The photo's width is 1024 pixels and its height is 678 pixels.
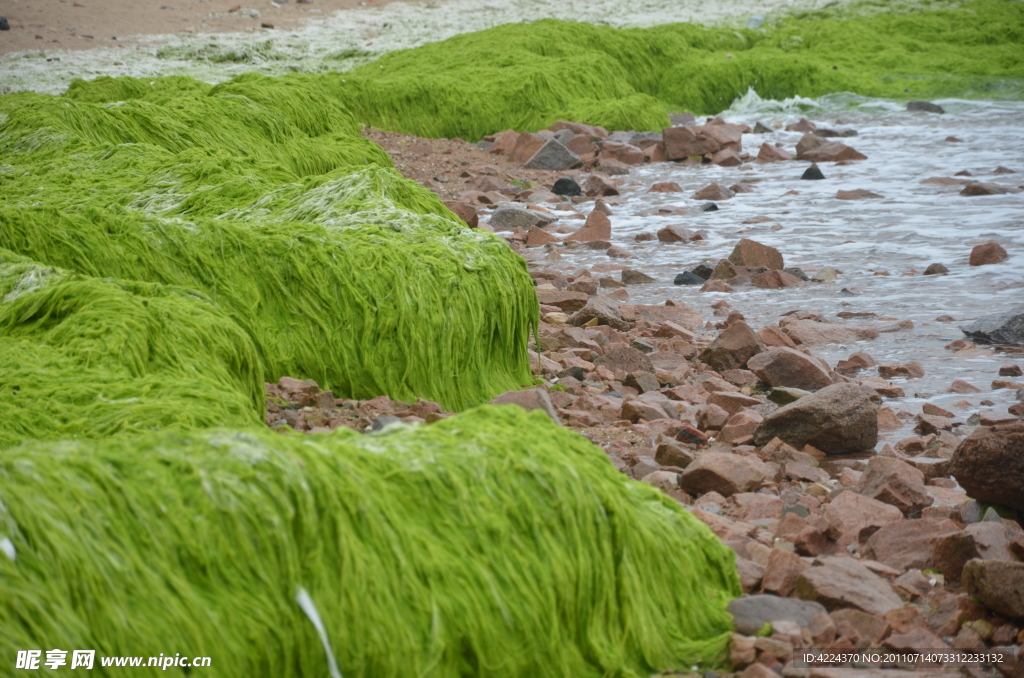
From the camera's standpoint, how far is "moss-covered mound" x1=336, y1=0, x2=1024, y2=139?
10195mm

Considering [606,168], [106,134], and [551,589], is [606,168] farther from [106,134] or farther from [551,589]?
[551,589]

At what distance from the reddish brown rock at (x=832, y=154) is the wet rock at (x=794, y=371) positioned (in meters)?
5.94

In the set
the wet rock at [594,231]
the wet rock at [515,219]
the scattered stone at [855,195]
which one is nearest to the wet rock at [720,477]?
the wet rock at [594,231]

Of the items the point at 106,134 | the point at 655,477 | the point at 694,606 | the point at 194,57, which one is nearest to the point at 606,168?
the point at 106,134

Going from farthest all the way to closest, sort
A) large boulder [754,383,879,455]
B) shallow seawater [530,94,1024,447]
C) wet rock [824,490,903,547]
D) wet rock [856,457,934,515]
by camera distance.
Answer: shallow seawater [530,94,1024,447] → large boulder [754,383,879,455] → wet rock [856,457,934,515] → wet rock [824,490,903,547]

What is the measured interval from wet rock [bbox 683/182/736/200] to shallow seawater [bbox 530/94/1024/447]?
0.35 feet

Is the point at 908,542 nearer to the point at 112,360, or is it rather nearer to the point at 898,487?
the point at 898,487

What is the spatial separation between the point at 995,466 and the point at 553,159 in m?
6.71

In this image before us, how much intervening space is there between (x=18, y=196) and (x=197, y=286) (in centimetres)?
151

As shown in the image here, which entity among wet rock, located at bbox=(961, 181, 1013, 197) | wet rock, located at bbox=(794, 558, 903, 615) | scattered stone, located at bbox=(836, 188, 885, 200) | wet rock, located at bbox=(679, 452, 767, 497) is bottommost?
scattered stone, located at bbox=(836, 188, 885, 200)

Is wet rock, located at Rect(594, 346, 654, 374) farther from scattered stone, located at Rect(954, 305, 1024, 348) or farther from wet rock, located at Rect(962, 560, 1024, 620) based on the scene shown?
wet rock, located at Rect(962, 560, 1024, 620)

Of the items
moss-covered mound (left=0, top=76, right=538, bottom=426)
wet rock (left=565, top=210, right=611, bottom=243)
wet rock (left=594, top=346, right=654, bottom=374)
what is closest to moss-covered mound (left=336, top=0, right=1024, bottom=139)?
wet rock (left=565, top=210, right=611, bottom=243)

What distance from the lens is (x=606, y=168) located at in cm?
906

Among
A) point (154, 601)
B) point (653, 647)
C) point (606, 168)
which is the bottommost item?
point (606, 168)
